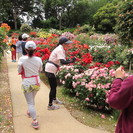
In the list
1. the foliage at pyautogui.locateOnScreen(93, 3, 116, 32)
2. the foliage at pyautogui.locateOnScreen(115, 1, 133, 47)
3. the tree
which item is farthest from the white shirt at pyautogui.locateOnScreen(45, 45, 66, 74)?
the tree

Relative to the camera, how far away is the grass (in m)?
3.43

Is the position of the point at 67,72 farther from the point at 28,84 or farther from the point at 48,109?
the point at 28,84

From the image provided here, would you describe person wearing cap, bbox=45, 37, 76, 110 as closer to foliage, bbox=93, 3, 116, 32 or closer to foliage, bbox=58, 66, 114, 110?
foliage, bbox=58, 66, 114, 110

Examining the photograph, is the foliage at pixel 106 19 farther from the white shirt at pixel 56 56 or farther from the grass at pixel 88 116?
the white shirt at pixel 56 56

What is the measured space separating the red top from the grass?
1889 mm

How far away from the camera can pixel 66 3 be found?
39719 millimetres

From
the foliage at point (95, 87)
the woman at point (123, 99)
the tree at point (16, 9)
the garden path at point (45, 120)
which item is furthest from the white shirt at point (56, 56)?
the tree at point (16, 9)

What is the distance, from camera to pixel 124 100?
136cm

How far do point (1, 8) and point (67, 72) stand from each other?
36148mm

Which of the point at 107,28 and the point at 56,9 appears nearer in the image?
the point at 107,28

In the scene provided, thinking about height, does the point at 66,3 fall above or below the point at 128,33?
above

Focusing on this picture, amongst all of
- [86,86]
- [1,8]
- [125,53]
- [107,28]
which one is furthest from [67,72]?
[1,8]

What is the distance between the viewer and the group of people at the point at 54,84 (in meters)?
1.36

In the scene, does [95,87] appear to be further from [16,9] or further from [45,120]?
[16,9]
